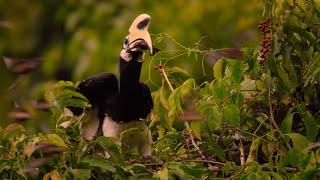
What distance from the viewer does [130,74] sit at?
1556 millimetres

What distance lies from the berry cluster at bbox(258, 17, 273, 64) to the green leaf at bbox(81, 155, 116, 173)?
0.22 m

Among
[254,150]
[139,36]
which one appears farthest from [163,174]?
[139,36]

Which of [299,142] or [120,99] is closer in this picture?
[299,142]

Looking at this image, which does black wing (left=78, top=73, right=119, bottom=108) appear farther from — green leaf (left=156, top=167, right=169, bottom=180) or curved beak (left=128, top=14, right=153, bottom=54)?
green leaf (left=156, top=167, right=169, bottom=180)

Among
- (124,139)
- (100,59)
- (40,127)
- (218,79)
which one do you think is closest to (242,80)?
(218,79)

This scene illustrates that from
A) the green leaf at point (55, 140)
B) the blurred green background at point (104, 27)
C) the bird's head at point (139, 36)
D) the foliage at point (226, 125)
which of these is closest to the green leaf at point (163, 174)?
the foliage at point (226, 125)

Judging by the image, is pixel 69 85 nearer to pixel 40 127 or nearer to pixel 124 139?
pixel 40 127

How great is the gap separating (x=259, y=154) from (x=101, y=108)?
317 mm

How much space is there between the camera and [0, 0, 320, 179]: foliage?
1.21 meters

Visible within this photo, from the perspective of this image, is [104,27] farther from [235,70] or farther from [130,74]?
[235,70]

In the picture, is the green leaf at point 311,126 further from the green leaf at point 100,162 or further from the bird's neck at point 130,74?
the bird's neck at point 130,74

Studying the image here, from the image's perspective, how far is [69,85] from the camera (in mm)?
1289

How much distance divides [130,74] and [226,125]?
235mm

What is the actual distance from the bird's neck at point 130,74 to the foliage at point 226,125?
125 millimetres
